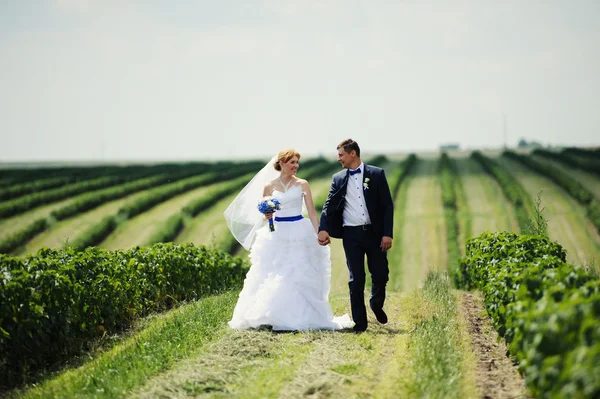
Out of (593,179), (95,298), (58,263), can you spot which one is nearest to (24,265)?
(58,263)

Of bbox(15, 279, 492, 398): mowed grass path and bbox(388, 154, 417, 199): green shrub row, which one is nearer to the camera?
bbox(15, 279, 492, 398): mowed grass path

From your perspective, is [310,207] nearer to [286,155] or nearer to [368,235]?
[286,155]

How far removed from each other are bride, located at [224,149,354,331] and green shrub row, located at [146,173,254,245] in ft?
78.6

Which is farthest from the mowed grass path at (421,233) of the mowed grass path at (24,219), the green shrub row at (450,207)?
the mowed grass path at (24,219)

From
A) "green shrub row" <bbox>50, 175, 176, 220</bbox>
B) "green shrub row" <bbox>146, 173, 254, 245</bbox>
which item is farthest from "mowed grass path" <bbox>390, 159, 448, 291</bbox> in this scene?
"green shrub row" <bbox>50, 175, 176, 220</bbox>

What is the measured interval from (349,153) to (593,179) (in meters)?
44.1

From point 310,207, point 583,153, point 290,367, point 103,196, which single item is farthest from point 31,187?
point 583,153

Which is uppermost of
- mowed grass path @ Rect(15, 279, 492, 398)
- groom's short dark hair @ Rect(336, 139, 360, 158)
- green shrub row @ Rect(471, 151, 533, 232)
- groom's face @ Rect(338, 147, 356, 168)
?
groom's short dark hair @ Rect(336, 139, 360, 158)

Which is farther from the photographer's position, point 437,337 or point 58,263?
point 58,263

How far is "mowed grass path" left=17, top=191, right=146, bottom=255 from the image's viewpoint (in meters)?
34.1

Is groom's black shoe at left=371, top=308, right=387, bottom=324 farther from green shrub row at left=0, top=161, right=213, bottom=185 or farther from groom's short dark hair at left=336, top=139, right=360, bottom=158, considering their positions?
green shrub row at left=0, top=161, right=213, bottom=185

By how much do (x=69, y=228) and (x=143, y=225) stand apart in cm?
423

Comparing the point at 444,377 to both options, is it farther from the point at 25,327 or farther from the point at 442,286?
the point at 442,286

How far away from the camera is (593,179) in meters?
48.1
